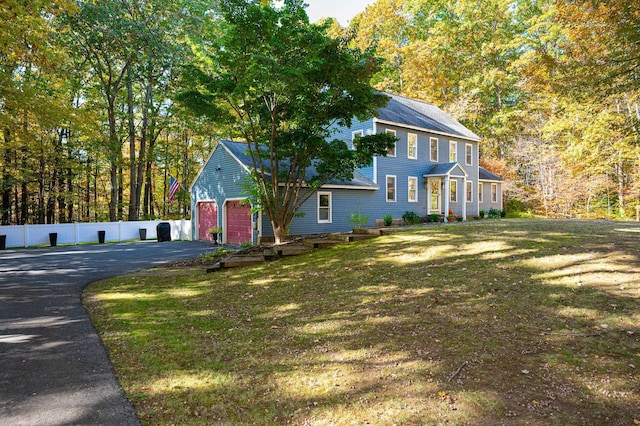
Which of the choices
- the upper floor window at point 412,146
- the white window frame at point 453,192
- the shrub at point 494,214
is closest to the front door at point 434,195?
the white window frame at point 453,192

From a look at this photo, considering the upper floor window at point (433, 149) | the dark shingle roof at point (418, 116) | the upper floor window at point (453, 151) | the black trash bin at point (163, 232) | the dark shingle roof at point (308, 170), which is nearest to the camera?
the dark shingle roof at point (308, 170)

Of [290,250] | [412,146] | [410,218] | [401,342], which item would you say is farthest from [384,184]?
[401,342]

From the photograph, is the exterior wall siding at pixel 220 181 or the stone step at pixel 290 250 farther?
the exterior wall siding at pixel 220 181

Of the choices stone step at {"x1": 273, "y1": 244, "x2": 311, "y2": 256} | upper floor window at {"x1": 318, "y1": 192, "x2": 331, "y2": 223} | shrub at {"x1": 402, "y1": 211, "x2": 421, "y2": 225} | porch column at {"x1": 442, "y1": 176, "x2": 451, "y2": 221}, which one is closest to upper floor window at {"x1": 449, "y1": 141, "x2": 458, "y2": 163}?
porch column at {"x1": 442, "y1": 176, "x2": 451, "y2": 221}

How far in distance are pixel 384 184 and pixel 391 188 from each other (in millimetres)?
699

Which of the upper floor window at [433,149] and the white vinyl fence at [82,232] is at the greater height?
the upper floor window at [433,149]

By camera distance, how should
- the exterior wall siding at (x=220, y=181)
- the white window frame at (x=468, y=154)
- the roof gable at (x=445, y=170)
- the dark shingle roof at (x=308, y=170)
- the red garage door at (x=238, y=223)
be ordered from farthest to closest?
1. the white window frame at (x=468, y=154)
2. the roof gable at (x=445, y=170)
3. the exterior wall siding at (x=220, y=181)
4. the red garage door at (x=238, y=223)
5. the dark shingle roof at (x=308, y=170)

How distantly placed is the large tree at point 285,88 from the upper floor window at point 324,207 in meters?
3.75

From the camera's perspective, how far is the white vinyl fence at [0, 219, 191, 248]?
18.2 metres

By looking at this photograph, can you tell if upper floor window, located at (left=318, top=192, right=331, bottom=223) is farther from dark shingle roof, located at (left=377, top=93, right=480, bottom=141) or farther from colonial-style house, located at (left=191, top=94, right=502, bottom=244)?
dark shingle roof, located at (left=377, top=93, right=480, bottom=141)

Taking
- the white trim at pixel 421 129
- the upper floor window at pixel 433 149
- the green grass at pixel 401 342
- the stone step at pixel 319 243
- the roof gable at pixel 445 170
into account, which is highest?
the white trim at pixel 421 129

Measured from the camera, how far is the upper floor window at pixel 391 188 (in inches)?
782

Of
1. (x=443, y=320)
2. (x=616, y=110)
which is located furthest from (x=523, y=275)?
(x=616, y=110)

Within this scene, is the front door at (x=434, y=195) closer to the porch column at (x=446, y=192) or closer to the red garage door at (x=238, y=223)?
the porch column at (x=446, y=192)
